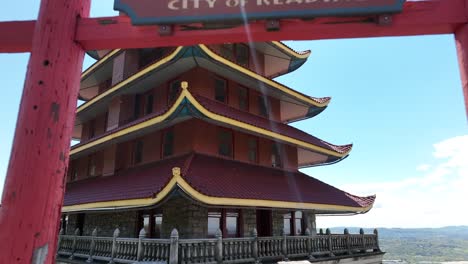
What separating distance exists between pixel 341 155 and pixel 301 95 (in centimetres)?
387

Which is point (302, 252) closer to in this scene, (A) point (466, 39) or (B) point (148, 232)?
(B) point (148, 232)

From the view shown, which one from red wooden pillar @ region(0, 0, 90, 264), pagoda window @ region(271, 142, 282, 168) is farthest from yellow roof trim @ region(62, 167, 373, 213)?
red wooden pillar @ region(0, 0, 90, 264)

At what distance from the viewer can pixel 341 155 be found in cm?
1775

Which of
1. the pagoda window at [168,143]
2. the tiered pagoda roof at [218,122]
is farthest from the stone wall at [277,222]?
the pagoda window at [168,143]

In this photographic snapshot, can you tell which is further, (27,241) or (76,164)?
(76,164)

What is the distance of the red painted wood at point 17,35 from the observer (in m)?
3.03

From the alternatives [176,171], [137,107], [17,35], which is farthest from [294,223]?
[17,35]

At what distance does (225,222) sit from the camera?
42.0ft

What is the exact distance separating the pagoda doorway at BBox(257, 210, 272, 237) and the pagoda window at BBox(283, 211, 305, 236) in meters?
1.34

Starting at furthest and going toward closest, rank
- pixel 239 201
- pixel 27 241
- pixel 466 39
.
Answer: pixel 239 201 → pixel 466 39 → pixel 27 241

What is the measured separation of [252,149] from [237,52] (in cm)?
536

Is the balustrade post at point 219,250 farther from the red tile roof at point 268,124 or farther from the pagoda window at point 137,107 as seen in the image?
the pagoda window at point 137,107

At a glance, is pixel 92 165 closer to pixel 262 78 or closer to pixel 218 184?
pixel 262 78

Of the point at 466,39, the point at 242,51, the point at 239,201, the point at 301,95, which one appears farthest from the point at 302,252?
the point at 466,39
